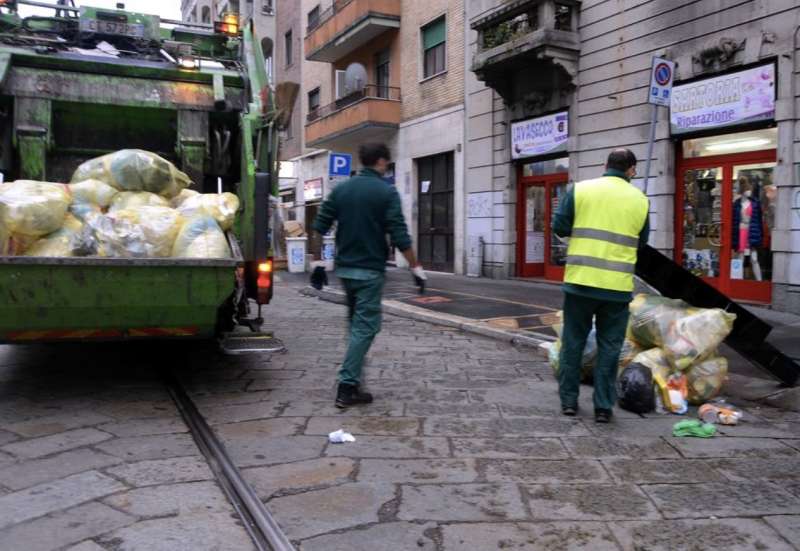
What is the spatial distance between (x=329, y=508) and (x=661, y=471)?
67.0 inches

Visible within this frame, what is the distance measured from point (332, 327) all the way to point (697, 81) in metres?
6.54

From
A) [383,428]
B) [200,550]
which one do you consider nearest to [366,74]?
[383,428]

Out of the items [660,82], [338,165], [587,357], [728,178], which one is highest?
[660,82]

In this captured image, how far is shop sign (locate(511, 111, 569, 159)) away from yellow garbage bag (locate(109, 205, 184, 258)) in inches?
386

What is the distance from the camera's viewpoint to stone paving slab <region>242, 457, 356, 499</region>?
3234 mm

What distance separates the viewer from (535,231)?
14703 mm

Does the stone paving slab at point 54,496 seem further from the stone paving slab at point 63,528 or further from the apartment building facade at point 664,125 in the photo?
the apartment building facade at point 664,125

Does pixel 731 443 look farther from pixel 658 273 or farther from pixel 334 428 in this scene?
pixel 334 428

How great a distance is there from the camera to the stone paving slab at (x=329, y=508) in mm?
2828

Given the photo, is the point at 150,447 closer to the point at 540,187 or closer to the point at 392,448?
the point at 392,448

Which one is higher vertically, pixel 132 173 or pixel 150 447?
pixel 132 173

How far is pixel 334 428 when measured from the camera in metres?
4.18

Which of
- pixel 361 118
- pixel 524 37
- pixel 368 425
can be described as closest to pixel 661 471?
pixel 368 425

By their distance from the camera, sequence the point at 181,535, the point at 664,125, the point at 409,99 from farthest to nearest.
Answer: the point at 409,99, the point at 664,125, the point at 181,535
